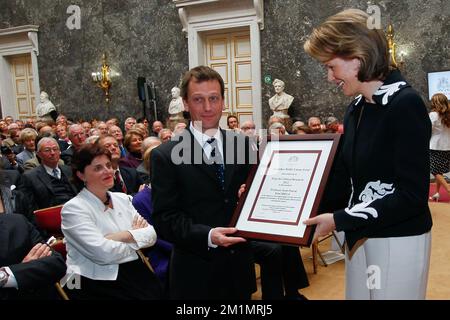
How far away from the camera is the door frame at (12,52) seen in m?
16.3

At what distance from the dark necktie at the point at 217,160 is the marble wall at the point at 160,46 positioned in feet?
30.5

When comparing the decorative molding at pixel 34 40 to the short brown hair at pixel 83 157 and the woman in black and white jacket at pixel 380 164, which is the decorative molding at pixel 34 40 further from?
the woman in black and white jacket at pixel 380 164

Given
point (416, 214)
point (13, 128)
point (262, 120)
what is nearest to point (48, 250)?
point (416, 214)

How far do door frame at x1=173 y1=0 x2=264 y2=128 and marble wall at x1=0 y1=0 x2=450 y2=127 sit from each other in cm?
19

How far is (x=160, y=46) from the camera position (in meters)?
13.7

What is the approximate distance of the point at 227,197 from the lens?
2201 mm

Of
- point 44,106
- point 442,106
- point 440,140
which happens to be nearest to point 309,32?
point 442,106

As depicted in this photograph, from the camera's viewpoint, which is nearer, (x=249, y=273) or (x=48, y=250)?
(x=249, y=273)

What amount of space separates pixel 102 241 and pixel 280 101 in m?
9.12

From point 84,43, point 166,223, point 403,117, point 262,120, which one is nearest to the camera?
point 403,117

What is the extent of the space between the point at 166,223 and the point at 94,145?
1.67 m

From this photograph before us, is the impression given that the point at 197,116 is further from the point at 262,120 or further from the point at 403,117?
the point at 262,120

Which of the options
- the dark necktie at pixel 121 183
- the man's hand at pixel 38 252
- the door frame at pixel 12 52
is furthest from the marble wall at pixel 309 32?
the man's hand at pixel 38 252
